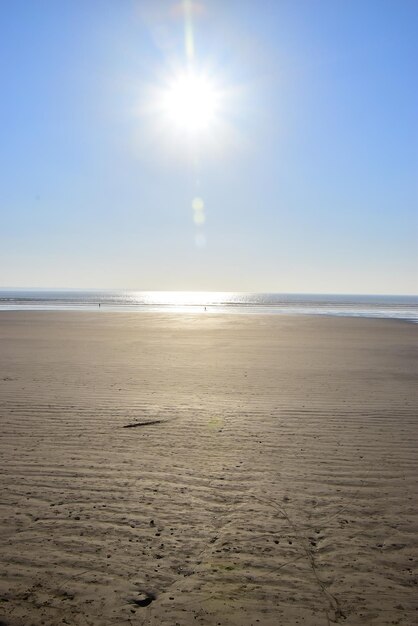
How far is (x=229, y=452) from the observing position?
25.3 feet

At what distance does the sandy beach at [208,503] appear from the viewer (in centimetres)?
412

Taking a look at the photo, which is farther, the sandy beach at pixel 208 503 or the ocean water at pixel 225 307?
the ocean water at pixel 225 307

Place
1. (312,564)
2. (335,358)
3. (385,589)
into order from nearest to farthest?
1. (385,589)
2. (312,564)
3. (335,358)

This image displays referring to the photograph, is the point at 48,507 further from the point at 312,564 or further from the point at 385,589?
the point at 385,589

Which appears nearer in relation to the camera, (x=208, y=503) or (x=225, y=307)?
(x=208, y=503)

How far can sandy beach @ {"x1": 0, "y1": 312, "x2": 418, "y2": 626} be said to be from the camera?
4.12m

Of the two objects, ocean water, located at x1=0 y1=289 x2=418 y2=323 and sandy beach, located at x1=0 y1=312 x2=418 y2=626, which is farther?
ocean water, located at x1=0 y1=289 x2=418 y2=323

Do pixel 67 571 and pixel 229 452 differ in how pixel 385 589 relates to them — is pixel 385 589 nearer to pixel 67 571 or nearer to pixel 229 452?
pixel 67 571

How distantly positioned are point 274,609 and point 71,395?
28.0 feet

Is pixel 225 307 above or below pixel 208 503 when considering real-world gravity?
above

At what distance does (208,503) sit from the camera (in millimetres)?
5855

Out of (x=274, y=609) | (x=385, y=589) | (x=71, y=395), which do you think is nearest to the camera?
(x=274, y=609)

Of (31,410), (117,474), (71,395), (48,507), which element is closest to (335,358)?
(71,395)

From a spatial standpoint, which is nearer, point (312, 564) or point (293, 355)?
point (312, 564)
